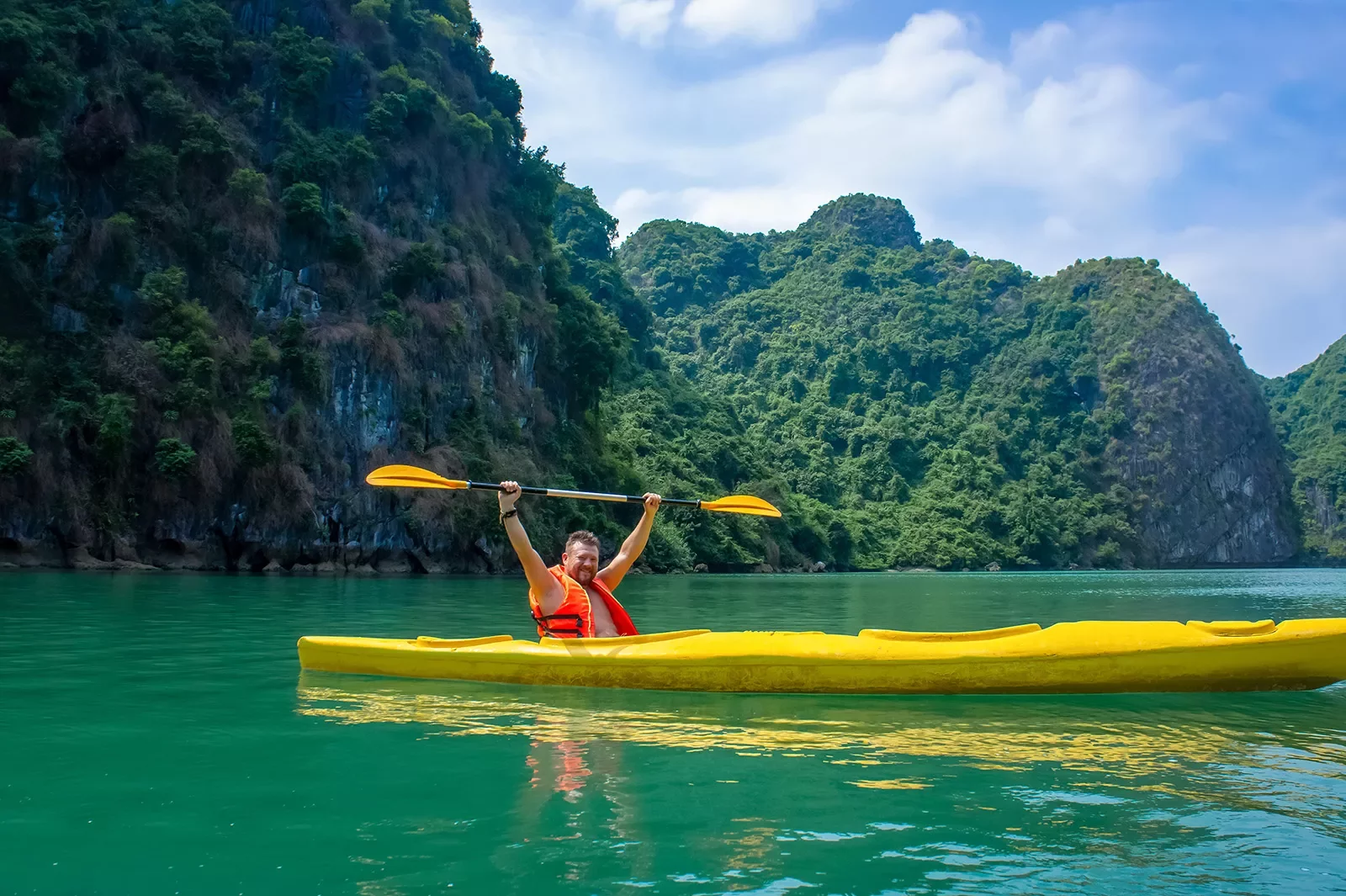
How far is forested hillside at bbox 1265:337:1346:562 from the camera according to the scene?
88500 mm

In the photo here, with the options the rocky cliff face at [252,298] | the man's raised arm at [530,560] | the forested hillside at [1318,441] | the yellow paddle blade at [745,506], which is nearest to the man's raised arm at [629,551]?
the man's raised arm at [530,560]

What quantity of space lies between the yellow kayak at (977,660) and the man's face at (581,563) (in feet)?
1.57

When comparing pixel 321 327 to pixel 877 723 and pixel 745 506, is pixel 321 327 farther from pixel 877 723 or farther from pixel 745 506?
pixel 877 723

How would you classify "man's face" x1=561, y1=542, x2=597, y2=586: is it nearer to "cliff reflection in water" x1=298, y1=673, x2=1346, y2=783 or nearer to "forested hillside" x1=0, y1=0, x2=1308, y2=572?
"cliff reflection in water" x1=298, y1=673, x2=1346, y2=783

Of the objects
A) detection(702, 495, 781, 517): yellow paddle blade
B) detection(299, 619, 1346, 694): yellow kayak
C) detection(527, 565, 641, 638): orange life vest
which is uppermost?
detection(702, 495, 781, 517): yellow paddle blade

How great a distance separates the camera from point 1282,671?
6695 millimetres

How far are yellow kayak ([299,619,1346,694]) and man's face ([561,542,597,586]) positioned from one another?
0.48 m

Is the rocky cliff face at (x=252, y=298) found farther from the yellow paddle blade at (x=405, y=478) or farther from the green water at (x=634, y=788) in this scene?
the green water at (x=634, y=788)

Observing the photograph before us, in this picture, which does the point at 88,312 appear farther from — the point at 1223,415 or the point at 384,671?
the point at 1223,415

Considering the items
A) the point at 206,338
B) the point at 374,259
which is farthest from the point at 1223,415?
the point at 206,338

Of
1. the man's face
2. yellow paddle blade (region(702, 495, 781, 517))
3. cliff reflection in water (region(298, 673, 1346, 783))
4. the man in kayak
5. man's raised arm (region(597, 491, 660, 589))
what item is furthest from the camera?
yellow paddle blade (region(702, 495, 781, 517))

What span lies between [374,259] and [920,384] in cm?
6112

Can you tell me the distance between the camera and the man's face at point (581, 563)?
7156 millimetres

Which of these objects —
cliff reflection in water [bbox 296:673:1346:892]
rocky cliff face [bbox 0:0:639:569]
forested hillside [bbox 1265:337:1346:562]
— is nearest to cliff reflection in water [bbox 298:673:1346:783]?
cliff reflection in water [bbox 296:673:1346:892]
